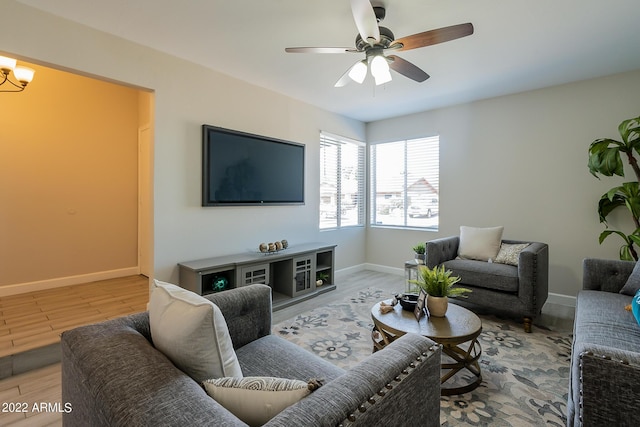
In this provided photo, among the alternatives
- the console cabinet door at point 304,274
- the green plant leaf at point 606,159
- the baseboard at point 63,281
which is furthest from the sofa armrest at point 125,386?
the green plant leaf at point 606,159

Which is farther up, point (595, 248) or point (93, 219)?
point (93, 219)

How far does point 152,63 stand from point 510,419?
385 cm

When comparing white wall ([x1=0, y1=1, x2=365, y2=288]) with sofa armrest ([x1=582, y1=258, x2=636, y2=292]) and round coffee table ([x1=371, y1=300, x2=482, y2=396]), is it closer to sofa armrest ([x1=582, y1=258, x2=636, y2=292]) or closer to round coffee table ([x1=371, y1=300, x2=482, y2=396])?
round coffee table ([x1=371, y1=300, x2=482, y2=396])

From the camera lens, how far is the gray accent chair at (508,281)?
280 cm

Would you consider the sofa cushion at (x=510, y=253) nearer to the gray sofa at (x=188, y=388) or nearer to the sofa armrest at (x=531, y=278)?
the sofa armrest at (x=531, y=278)

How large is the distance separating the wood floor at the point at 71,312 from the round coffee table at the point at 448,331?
143 cm

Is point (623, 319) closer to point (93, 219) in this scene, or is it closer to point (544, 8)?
point (544, 8)

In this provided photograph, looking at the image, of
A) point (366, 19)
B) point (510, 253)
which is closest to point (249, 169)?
point (366, 19)

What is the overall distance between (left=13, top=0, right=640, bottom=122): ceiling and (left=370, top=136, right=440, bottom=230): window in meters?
1.23

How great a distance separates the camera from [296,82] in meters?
3.52

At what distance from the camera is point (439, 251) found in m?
3.47

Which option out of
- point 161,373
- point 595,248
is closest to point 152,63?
point 161,373

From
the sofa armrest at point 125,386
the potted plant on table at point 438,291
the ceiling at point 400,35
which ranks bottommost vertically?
the potted plant on table at point 438,291

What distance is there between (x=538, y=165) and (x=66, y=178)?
19.7ft
